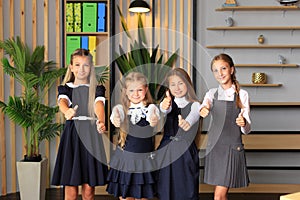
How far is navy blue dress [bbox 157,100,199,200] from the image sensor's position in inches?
135

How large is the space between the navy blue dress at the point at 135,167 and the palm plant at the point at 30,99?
120cm

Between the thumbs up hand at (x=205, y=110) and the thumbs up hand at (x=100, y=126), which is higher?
the thumbs up hand at (x=205, y=110)

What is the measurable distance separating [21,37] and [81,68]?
1.59 meters

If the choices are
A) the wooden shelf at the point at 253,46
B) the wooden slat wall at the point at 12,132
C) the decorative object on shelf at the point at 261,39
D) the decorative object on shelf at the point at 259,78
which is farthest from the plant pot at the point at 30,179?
the decorative object on shelf at the point at 261,39

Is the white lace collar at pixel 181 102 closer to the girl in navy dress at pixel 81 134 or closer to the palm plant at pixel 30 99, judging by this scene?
the girl in navy dress at pixel 81 134

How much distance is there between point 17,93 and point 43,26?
72 cm

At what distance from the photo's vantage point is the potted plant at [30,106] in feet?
13.9

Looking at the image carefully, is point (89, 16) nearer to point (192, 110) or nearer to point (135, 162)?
point (192, 110)

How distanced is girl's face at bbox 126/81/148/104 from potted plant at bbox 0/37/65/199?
4.00 feet

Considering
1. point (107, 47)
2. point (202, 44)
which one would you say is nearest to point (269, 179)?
point (202, 44)

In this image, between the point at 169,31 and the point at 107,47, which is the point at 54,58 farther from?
the point at 169,31

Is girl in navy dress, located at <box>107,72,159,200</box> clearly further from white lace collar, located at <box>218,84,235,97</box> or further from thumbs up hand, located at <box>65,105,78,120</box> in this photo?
white lace collar, located at <box>218,84,235,97</box>

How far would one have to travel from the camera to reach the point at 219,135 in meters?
3.55

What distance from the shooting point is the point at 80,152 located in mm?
3471
